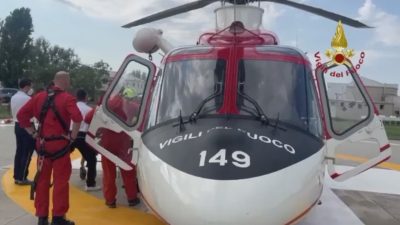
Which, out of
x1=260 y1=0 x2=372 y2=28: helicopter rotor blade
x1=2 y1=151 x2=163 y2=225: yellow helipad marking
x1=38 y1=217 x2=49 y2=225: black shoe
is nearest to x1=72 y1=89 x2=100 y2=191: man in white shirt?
x1=2 y1=151 x2=163 y2=225: yellow helipad marking

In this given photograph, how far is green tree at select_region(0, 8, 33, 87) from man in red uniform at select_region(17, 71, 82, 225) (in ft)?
203

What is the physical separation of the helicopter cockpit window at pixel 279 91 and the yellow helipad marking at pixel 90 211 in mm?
2236

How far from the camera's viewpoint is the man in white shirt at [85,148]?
7176mm

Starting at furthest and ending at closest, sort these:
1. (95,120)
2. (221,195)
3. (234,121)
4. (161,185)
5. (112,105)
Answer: (112,105) → (95,120) → (234,121) → (161,185) → (221,195)

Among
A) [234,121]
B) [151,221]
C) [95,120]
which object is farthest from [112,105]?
[234,121]

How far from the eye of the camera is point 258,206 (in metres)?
3.38

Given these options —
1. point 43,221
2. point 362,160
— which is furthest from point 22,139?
point 362,160

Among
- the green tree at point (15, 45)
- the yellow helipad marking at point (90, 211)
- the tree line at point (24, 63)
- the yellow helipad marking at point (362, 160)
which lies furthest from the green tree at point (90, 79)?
the yellow helipad marking at point (90, 211)

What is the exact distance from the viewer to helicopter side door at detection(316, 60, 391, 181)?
486 cm

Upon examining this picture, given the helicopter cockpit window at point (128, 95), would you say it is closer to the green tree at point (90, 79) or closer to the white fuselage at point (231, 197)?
the white fuselage at point (231, 197)

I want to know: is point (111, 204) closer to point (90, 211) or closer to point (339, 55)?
point (90, 211)

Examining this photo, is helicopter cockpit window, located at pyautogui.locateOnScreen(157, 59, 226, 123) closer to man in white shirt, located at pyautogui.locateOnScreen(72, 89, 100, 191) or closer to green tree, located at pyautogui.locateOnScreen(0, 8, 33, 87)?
man in white shirt, located at pyautogui.locateOnScreen(72, 89, 100, 191)

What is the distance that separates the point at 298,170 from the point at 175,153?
1.03 meters

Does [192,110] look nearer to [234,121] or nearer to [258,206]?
[234,121]
